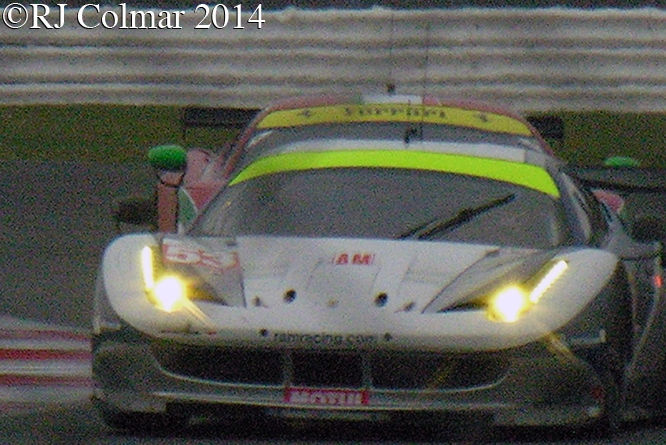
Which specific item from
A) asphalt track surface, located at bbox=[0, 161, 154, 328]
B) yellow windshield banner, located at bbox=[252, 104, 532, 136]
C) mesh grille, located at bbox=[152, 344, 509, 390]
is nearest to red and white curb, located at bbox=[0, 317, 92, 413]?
asphalt track surface, located at bbox=[0, 161, 154, 328]

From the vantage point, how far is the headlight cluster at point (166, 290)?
19.3 feet

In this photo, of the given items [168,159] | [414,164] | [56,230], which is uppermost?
[168,159]

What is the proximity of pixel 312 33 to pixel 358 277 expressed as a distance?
39.9 ft

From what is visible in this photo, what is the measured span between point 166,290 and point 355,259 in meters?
0.59

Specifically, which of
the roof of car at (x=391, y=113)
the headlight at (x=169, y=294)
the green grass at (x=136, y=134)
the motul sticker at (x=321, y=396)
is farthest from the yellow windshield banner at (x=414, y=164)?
the green grass at (x=136, y=134)

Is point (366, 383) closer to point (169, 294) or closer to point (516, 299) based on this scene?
point (516, 299)

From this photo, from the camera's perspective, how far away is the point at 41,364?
8.21 m

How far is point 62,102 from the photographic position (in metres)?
18.1

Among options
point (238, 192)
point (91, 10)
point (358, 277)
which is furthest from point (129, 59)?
point (358, 277)

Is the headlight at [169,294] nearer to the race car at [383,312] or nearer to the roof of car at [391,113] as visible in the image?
the race car at [383,312]

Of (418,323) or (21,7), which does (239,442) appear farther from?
(21,7)

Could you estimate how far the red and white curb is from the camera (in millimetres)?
7371

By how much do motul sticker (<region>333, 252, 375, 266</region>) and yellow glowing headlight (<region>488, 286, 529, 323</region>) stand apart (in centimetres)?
44

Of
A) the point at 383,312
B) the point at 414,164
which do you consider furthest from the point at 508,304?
the point at 414,164
